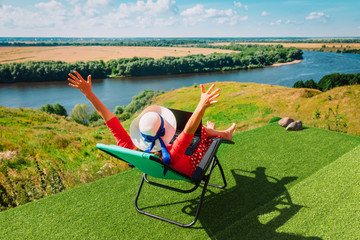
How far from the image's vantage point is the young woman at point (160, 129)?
1834 millimetres

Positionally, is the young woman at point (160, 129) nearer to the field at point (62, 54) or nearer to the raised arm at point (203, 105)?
the raised arm at point (203, 105)

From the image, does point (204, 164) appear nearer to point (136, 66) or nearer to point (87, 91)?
point (87, 91)

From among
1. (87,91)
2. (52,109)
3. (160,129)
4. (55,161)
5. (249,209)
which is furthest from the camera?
(52,109)

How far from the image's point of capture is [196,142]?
2.71m

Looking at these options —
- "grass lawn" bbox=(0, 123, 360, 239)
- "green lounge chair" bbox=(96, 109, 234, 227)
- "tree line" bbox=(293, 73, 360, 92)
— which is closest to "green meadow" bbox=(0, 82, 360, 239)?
"grass lawn" bbox=(0, 123, 360, 239)

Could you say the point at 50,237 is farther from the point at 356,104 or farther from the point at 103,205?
the point at 356,104

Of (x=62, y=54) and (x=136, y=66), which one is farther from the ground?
(x=62, y=54)

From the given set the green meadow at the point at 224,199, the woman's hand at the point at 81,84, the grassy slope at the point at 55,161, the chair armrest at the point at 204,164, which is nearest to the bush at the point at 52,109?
the grassy slope at the point at 55,161

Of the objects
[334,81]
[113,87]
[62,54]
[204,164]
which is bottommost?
[113,87]

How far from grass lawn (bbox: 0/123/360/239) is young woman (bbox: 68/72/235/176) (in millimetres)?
788

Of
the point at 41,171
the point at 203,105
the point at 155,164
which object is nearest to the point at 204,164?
the point at 155,164

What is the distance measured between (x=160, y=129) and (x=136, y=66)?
6269 cm

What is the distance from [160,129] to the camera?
1.91m

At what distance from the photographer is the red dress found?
6.72 ft
